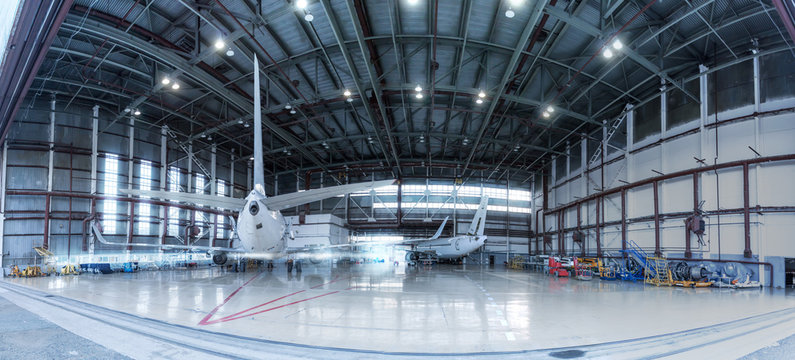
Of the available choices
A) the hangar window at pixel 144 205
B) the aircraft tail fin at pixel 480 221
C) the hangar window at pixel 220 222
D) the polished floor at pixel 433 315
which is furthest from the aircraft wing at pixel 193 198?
the hangar window at pixel 220 222

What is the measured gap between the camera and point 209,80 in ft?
71.6

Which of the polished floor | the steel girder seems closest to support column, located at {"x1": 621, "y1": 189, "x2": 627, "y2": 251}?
the polished floor

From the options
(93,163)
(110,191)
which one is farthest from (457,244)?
(93,163)

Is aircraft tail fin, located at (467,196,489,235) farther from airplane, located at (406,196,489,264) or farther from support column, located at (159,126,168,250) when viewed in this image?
support column, located at (159,126,168,250)

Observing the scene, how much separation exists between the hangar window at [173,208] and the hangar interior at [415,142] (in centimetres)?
19

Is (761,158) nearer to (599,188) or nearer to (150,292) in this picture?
(599,188)

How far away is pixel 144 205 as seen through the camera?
107 feet

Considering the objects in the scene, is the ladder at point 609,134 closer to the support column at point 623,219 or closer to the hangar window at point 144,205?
the support column at point 623,219

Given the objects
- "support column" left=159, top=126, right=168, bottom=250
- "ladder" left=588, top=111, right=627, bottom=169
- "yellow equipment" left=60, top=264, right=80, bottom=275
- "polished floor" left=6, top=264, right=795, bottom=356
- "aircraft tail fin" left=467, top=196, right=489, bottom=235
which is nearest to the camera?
"polished floor" left=6, top=264, right=795, bottom=356

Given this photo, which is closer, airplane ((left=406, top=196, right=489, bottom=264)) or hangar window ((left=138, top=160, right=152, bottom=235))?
hangar window ((left=138, top=160, right=152, bottom=235))

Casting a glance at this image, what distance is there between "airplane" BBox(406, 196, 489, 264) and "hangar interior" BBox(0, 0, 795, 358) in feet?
23.3

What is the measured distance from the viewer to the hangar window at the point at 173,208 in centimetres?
3419

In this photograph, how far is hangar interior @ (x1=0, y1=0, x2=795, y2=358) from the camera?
816 cm

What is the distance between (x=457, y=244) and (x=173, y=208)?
26.1 metres
